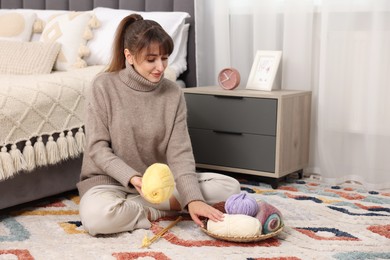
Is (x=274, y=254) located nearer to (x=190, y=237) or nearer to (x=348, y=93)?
(x=190, y=237)

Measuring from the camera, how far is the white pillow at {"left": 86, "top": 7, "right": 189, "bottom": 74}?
2.82 m

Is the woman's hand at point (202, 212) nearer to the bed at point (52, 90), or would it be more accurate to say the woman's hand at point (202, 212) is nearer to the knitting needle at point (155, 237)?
the knitting needle at point (155, 237)

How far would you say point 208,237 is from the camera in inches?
73.4

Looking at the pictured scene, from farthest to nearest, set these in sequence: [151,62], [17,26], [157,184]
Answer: [17,26] < [151,62] < [157,184]

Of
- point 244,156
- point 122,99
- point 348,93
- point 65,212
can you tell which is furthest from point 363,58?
point 65,212

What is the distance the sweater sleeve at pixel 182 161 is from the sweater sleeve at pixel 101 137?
0.57 feet

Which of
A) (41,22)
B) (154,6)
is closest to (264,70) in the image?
(154,6)

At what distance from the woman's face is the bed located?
0.40m

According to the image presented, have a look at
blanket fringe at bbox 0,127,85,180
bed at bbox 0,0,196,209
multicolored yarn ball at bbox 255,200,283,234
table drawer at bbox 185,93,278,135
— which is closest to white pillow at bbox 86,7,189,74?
bed at bbox 0,0,196,209

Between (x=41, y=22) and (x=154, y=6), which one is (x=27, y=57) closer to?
(x=41, y=22)

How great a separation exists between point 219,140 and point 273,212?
33.8 inches

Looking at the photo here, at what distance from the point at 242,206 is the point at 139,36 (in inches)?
24.1

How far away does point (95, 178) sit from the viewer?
6.63ft

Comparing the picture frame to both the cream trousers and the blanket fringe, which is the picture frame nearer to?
the cream trousers
